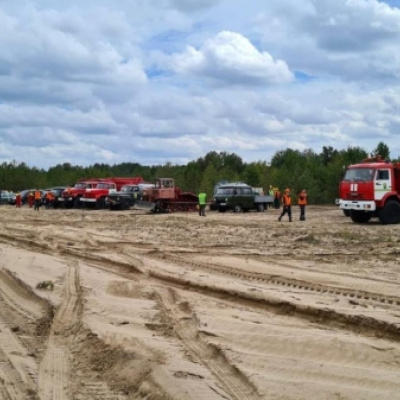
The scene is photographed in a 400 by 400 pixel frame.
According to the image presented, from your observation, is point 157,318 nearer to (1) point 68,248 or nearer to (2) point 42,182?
(1) point 68,248

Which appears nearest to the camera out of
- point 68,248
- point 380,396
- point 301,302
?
point 380,396

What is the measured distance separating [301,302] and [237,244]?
9.03 m

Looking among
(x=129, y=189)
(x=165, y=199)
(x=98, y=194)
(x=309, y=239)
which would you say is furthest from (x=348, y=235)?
(x=98, y=194)

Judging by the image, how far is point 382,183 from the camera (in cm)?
2572

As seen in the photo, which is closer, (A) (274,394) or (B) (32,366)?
(A) (274,394)

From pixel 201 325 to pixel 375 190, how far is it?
19.1 meters

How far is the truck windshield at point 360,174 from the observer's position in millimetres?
25766

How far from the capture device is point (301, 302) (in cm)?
912

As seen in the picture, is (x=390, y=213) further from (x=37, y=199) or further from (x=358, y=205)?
(x=37, y=199)

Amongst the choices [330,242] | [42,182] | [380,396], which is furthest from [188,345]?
[42,182]

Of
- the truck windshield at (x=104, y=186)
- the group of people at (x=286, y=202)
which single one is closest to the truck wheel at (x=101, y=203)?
the truck windshield at (x=104, y=186)

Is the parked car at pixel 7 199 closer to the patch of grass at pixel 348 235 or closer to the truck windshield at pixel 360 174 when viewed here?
the truck windshield at pixel 360 174

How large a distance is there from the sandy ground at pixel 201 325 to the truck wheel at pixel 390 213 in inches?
387

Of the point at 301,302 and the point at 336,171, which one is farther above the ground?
the point at 336,171
